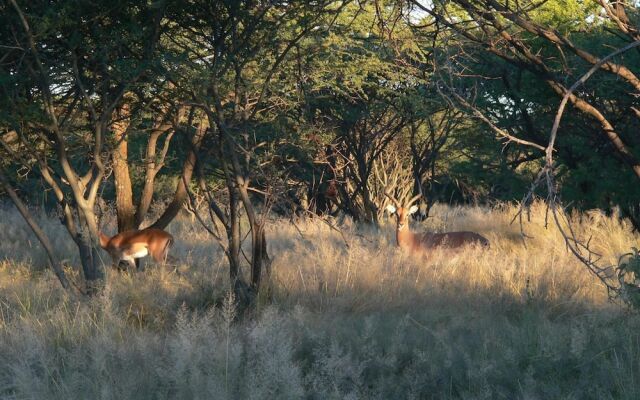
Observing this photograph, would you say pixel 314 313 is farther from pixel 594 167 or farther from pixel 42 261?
pixel 594 167

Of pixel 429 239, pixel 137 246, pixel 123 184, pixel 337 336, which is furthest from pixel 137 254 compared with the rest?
pixel 337 336

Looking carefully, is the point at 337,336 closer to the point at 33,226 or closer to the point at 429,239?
the point at 33,226

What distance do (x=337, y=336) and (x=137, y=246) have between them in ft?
15.7

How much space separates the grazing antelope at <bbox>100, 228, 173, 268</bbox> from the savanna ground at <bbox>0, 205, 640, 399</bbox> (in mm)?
941

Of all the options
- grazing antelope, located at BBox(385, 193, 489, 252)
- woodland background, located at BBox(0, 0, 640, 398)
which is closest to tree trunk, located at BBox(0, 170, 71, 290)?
woodland background, located at BBox(0, 0, 640, 398)

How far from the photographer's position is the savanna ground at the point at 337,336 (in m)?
4.62

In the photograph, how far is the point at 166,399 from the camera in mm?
4488

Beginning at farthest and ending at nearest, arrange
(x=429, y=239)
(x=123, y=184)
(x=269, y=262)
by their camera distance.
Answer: (x=429, y=239)
(x=123, y=184)
(x=269, y=262)

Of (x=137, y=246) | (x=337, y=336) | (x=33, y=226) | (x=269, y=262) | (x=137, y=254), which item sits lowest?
(x=137, y=254)

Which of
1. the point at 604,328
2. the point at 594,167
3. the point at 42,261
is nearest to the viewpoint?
the point at 604,328

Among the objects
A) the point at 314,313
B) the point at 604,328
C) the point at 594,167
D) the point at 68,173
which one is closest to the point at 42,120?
the point at 68,173

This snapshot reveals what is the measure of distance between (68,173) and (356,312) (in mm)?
2883

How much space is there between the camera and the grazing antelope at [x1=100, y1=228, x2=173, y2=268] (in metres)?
9.78

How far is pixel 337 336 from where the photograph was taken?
223 inches
